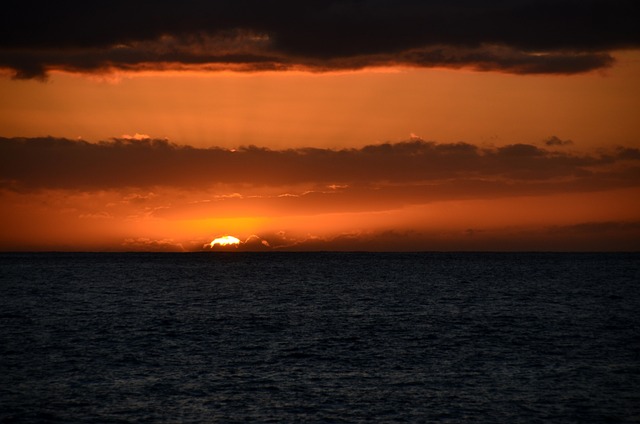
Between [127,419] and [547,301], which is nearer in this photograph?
[127,419]

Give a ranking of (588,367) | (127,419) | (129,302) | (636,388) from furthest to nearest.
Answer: (129,302) → (588,367) → (636,388) → (127,419)

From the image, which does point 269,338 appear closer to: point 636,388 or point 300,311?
point 300,311

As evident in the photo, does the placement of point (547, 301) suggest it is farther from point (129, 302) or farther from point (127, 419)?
point (127, 419)

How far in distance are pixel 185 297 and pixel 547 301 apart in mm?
52279

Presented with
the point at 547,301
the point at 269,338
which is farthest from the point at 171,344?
the point at 547,301

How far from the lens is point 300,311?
311 feet

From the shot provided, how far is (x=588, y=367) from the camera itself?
178 ft

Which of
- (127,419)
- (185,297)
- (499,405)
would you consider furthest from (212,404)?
(185,297)

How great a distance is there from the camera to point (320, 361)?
2238 inches

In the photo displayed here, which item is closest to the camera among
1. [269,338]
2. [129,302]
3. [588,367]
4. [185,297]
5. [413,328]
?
[588,367]

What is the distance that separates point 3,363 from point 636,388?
4177 centimetres

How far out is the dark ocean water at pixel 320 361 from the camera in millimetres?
42562

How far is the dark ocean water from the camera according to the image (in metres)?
42.6

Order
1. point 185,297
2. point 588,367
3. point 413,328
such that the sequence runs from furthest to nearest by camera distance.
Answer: point 185,297 < point 413,328 < point 588,367
